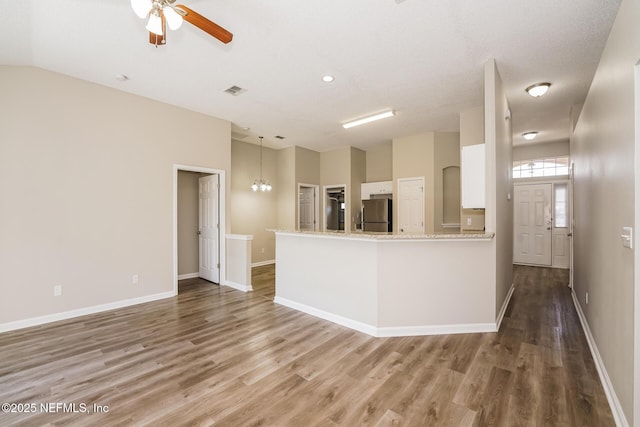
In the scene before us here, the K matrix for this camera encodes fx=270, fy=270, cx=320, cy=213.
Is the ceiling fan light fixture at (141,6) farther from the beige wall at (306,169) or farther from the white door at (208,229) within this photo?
the beige wall at (306,169)

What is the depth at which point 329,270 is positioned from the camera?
335 centimetres

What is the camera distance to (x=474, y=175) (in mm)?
3311

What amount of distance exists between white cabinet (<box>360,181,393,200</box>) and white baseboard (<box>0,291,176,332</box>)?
4.95 metres

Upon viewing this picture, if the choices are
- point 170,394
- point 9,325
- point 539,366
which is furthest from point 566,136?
point 9,325

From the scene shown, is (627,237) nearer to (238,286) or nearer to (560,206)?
(238,286)

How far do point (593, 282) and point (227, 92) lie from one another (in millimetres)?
4874

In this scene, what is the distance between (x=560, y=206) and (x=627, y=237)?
19.3ft

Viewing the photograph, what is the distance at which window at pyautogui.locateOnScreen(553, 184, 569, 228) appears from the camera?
6.19 m

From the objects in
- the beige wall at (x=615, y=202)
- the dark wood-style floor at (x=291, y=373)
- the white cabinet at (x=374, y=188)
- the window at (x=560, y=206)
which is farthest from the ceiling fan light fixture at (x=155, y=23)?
the window at (x=560, y=206)

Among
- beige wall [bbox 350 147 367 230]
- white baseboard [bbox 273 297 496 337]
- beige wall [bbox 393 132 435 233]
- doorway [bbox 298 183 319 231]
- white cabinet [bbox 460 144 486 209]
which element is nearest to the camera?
white baseboard [bbox 273 297 496 337]

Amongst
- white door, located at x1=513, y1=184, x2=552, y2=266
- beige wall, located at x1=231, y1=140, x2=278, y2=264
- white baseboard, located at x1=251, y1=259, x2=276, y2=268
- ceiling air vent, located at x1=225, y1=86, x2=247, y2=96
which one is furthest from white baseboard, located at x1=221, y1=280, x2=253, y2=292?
white door, located at x1=513, y1=184, x2=552, y2=266

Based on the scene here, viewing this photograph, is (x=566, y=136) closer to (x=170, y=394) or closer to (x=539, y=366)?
(x=539, y=366)

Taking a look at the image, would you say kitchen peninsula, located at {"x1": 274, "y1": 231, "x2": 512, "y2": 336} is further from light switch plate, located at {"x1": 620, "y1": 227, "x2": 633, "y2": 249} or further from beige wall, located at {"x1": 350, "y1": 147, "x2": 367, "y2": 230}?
beige wall, located at {"x1": 350, "y1": 147, "x2": 367, "y2": 230}

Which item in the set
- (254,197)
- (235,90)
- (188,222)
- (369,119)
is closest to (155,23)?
(235,90)
